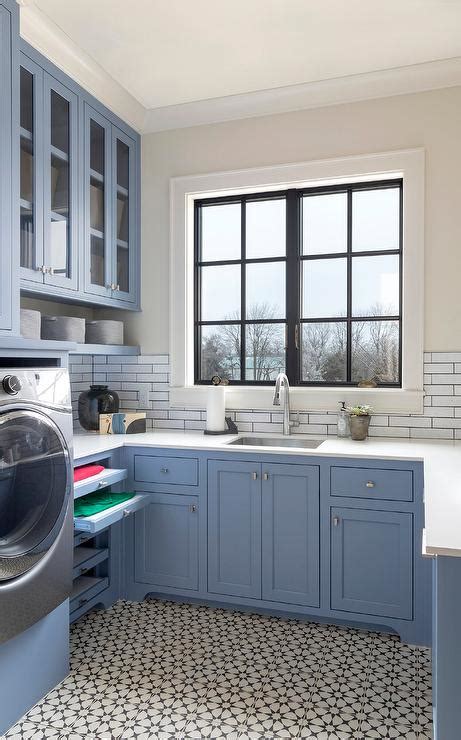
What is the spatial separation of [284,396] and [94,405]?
1129 mm

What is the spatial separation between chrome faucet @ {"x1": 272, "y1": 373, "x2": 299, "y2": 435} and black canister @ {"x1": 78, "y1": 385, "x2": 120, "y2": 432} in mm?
999

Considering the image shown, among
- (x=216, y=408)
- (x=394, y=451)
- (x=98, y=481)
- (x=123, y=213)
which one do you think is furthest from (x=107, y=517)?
(x=123, y=213)

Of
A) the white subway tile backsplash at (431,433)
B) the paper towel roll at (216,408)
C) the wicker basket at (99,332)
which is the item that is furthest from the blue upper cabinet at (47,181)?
the white subway tile backsplash at (431,433)

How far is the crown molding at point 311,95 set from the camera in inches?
114

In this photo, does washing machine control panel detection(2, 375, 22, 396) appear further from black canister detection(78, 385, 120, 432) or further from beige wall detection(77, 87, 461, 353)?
beige wall detection(77, 87, 461, 353)

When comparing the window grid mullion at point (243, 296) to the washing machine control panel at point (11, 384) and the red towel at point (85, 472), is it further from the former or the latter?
the washing machine control panel at point (11, 384)

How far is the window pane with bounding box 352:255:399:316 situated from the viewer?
10.3 feet

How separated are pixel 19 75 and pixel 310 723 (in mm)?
2760

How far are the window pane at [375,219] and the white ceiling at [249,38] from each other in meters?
0.65

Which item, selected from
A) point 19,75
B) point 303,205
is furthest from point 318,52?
point 19,75

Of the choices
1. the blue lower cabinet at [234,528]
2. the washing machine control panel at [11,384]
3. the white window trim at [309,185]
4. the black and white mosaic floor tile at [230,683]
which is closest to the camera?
the washing machine control panel at [11,384]

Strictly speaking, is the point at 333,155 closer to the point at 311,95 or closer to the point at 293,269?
the point at 311,95

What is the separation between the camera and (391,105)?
3.03 metres

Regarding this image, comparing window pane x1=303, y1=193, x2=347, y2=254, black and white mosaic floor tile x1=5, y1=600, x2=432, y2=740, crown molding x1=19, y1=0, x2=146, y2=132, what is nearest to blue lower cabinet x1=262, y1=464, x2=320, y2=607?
black and white mosaic floor tile x1=5, y1=600, x2=432, y2=740
